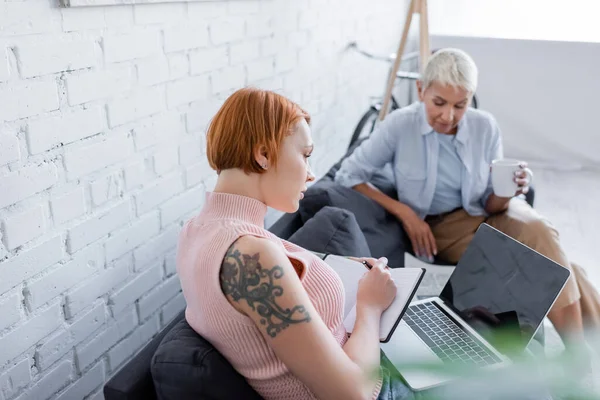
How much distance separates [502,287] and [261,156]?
0.77m

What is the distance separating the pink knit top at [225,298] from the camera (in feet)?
3.20

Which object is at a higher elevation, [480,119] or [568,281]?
[480,119]

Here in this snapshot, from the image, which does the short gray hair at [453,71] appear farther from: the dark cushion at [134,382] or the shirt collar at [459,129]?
the dark cushion at [134,382]

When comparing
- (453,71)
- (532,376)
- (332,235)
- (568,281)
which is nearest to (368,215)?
(332,235)

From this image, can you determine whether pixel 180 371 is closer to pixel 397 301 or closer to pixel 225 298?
pixel 225 298

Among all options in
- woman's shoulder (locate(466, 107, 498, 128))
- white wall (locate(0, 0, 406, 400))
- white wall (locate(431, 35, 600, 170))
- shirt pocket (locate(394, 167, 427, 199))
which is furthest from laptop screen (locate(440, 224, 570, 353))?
white wall (locate(431, 35, 600, 170))

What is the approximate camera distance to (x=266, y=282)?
36.4 inches

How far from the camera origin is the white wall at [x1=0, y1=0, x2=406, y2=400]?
3.88 ft

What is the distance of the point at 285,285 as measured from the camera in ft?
3.05

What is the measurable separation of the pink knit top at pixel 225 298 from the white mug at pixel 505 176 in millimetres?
961

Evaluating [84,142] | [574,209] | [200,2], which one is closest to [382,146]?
[200,2]

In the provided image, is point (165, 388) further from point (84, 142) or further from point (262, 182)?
point (84, 142)

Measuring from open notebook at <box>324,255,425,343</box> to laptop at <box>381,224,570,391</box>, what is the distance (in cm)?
13

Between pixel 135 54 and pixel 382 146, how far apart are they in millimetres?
1004
